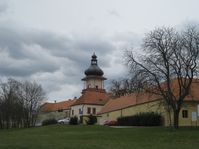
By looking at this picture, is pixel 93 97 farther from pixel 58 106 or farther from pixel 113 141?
pixel 113 141

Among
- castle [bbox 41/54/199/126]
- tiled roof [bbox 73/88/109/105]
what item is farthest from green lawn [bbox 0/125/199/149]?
tiled roof [bbox 73/88/109/105]

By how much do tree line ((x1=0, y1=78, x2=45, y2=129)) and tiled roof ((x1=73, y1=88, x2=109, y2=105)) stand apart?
15.1 metres

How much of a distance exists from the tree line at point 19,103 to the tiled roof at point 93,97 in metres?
15.1

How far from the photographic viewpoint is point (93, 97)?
Answer: 118750 mm

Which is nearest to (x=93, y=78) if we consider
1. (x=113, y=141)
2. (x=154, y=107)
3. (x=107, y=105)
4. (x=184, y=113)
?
(x=107, y=105)

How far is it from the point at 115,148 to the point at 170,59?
27.1 m

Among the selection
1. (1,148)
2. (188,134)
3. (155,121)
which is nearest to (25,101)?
(155,121)

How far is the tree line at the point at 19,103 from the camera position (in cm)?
9600

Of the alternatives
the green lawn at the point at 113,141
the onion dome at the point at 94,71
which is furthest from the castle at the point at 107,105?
the green lawn at the point at 113,141

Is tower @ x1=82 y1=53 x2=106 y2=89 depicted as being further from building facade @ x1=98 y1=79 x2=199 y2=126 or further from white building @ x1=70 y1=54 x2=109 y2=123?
building facade @ x1=98 y1=79 x2=199 y2=126

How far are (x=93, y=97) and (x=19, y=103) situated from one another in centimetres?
2669

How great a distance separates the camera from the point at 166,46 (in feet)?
170

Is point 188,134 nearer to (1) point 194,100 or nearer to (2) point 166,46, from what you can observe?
(2) point 166,46

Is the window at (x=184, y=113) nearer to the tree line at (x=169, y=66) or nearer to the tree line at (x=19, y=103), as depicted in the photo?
the tree line at (x=169, y=66)
